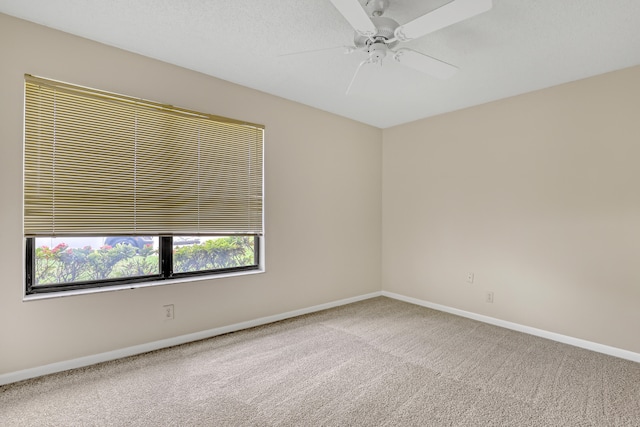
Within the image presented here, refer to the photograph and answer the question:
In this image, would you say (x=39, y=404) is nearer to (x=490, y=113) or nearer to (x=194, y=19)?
(x=194, y=19)

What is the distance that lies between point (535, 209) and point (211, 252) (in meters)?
3.36

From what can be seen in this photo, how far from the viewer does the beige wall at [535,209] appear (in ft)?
9.19

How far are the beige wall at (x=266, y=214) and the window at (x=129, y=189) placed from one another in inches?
4.5

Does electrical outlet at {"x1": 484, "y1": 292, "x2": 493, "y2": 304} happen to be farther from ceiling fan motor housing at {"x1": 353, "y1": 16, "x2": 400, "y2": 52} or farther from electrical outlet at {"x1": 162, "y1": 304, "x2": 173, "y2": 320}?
electrical outlet at {"x1": 162, "y1": 304, "x2": 173, "y2": 320}

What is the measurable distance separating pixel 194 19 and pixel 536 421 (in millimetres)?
3341

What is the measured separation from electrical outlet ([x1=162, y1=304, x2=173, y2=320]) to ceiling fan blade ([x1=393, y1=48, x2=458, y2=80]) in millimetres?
2745

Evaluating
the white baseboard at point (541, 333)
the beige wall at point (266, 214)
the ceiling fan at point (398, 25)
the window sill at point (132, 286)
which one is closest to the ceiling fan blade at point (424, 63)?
the ceiling fan at point (398, 25)

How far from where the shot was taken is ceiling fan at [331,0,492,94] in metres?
1.60

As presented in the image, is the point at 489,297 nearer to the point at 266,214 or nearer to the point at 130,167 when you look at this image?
the point at 266,214

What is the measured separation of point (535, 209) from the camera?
3.29 metres

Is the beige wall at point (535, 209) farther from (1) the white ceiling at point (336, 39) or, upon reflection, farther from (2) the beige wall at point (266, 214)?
(2) the beige wall at point (266, 214)

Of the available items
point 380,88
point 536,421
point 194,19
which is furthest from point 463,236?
point 194,19

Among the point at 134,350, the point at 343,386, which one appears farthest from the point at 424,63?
the point at 134,350

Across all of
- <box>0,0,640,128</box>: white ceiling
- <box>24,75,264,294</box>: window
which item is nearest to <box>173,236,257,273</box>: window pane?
<box>24,75,264,294</box>: window
